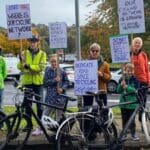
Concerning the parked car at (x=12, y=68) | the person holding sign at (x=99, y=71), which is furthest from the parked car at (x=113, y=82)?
the person holding sign at (x=99, y=71)

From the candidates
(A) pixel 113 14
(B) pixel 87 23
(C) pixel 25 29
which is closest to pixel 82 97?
(C) pixel 25 29

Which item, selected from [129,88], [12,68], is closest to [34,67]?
[129,88]

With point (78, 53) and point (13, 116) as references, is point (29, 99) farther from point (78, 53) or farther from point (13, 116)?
point (78, 53)

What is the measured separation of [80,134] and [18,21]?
2.87 metres

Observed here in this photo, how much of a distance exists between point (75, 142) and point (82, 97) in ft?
4.64

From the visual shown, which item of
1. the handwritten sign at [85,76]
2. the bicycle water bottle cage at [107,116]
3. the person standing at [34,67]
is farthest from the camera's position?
the person standing at [34,67]

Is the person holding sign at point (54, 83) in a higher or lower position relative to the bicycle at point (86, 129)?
higher

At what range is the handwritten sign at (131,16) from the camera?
10.4 meters

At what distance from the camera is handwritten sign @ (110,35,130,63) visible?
398 inches

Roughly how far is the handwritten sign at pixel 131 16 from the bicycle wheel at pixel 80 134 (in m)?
2.06

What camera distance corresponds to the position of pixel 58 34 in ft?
35.1

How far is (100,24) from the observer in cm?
4794

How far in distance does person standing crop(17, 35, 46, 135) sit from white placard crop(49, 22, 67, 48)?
0.31 metres

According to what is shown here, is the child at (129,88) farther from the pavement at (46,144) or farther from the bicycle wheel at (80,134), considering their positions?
the bicycle wheel at (80,134)
